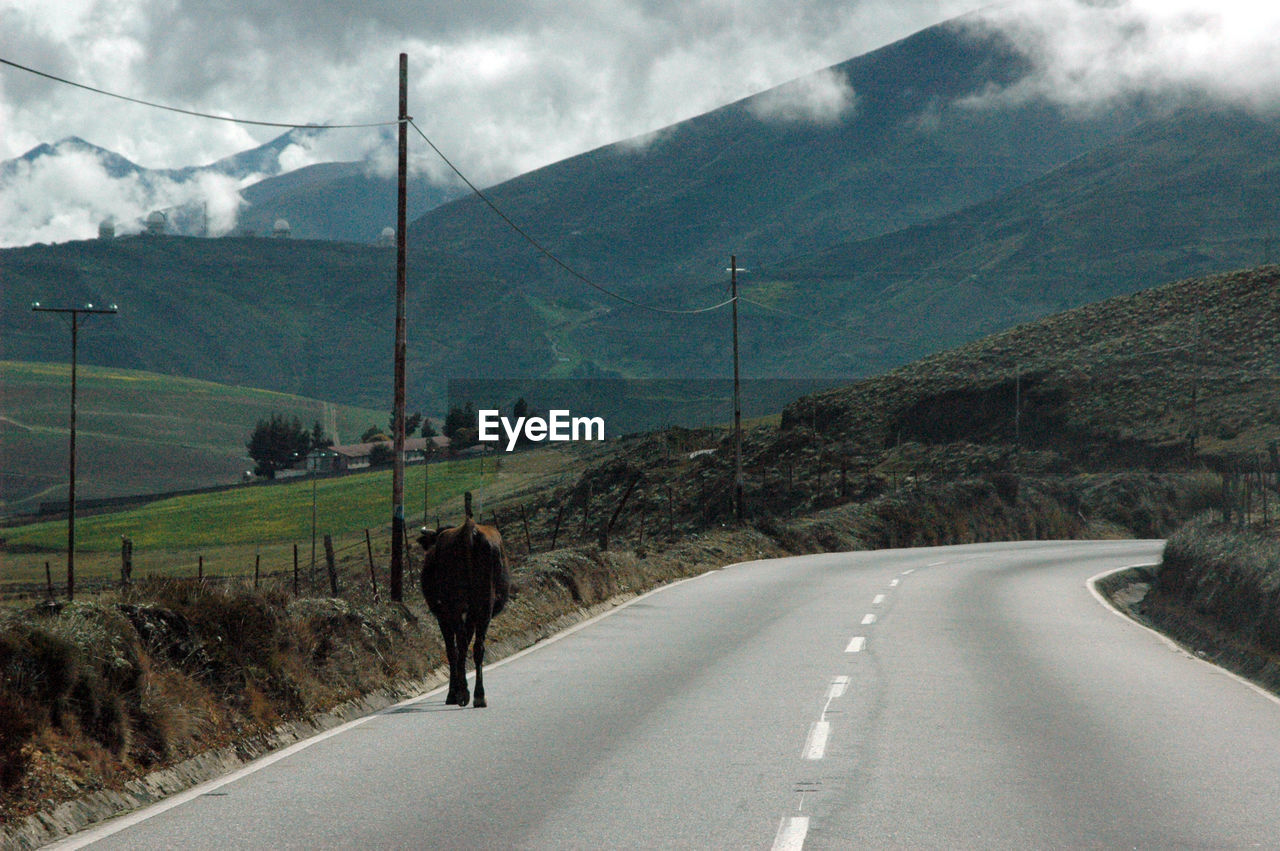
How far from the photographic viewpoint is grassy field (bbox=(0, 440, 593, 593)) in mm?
100750

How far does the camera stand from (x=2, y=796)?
23.0ft

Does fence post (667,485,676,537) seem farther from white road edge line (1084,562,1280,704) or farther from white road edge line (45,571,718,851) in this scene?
white road edge line (45,571,718,851)

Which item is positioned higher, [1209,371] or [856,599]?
[1209,371]

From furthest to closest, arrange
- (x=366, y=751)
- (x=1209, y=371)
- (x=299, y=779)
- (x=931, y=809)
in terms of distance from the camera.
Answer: (x=1209, y=371), (x=366, y=751), (x=299, y=779), (x=931, y=809)

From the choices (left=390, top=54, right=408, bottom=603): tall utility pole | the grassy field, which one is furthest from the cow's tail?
the grassy field

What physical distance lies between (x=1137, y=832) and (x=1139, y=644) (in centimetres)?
1101

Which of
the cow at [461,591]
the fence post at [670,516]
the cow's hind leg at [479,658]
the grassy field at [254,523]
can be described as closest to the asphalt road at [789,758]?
the cow's hind leg at [479,658]

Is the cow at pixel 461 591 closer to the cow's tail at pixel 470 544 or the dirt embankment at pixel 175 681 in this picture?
the cow's tail at pixel 470 544

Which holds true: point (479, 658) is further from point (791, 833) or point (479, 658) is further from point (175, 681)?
point (791, 833)

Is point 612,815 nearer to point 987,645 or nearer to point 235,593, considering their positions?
point 235,593

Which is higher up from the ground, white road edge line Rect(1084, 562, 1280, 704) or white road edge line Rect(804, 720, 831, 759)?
white road edge line Rect(804, 720, 831, 759)

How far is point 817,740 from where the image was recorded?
9.77 meters

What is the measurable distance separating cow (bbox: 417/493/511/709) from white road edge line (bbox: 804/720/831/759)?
312 cm

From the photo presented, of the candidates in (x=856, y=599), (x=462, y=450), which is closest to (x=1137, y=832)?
(x=856, y=599)
